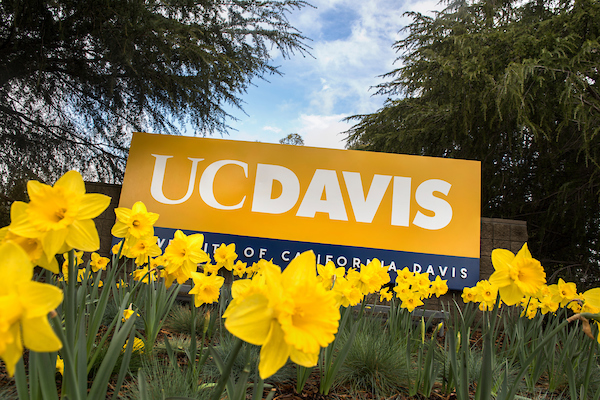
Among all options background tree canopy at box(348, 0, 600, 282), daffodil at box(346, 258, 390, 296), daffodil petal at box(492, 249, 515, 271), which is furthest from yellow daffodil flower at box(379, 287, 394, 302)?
background tree canopy at box(348, 0, 600, 282)

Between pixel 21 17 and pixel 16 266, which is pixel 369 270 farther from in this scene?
pixel 21 17

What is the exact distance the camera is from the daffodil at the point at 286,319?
1.99 ft

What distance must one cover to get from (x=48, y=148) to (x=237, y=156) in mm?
3109

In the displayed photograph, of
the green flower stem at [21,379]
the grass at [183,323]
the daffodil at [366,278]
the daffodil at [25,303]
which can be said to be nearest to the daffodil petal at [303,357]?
the daffodil at [25,303]

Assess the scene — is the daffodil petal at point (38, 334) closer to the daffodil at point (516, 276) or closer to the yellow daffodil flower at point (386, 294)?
the daffodil at point (516, 276)

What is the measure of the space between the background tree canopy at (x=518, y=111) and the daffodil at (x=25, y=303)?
4.59m

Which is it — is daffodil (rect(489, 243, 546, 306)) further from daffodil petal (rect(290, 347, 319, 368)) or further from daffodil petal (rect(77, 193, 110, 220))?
daffodil petal (rect(77, 193, 110, 220))

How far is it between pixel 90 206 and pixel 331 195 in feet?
11.1

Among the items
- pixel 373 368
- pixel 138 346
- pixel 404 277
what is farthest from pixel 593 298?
pixel 138 346

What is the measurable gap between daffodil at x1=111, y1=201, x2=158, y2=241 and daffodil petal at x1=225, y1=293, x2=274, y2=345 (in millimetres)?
809

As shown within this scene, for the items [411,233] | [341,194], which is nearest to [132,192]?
[341,194]

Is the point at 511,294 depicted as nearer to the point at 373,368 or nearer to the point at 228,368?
the point at 373,368

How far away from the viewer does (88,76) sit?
5086mm

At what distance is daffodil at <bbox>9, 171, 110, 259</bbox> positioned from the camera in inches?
27.5
